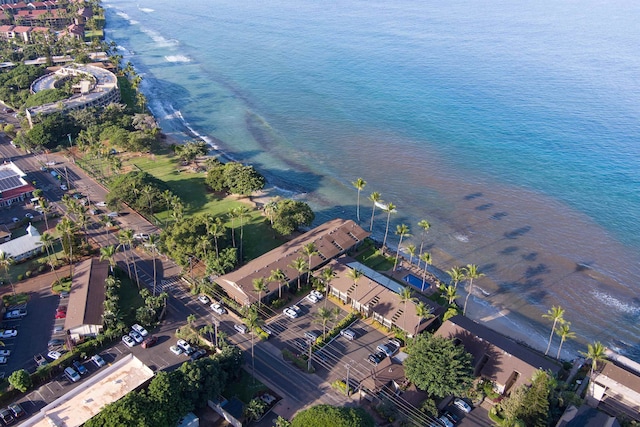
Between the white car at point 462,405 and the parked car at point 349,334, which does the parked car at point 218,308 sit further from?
the white car at point 462,405

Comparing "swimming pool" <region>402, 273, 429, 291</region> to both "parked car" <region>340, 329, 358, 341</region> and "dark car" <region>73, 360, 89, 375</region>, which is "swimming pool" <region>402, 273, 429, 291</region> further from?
"dark car" <region>73, 360, 89, 375</region>

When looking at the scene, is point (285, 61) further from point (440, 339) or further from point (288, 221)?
point (440, 339)

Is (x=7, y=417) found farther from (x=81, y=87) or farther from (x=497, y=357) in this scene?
(x=81, y=87)

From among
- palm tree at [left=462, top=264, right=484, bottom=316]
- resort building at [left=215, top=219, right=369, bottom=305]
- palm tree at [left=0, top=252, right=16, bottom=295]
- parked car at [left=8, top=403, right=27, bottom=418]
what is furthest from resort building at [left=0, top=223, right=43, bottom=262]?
palm tree at [left=462, top=264, right=484, bottom=316]

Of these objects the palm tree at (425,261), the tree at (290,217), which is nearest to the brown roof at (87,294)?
the tree at (290,217)

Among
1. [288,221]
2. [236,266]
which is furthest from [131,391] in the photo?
[288,221]

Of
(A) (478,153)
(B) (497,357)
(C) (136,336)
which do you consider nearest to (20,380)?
(C) (136,336)
